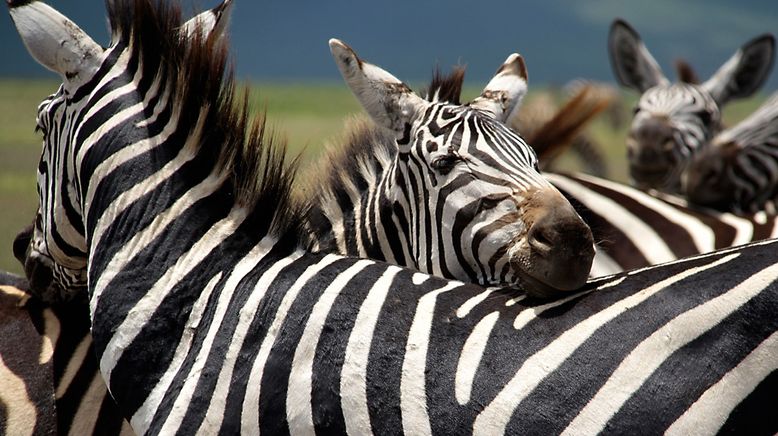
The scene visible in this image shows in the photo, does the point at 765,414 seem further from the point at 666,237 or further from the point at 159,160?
the point at 666,237

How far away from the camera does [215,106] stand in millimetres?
2668

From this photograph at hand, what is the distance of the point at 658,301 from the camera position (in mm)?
2020

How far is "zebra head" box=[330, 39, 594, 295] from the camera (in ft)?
8.84

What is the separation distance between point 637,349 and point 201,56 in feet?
5.44

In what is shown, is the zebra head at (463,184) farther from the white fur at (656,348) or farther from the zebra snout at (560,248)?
the white fur at (656,348)

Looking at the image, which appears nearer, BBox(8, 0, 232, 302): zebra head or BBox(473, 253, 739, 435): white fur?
BBox(473, 253, 739, 435): white fur

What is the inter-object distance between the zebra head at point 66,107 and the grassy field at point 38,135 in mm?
483

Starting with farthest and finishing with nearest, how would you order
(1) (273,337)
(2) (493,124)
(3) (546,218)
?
(2) (493,124)
(3) (546,218)
(1) (273,337)

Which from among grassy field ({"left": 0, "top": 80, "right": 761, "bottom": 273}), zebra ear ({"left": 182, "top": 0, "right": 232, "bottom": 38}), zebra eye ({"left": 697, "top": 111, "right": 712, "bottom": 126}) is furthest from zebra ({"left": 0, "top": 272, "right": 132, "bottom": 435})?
zebra eye ({"left": 697, "top": 111, "right": 712, "bottom": 126})

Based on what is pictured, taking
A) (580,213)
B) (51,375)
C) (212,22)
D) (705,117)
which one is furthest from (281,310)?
(705,117)

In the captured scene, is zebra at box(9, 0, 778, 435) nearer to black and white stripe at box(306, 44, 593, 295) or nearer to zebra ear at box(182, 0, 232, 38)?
zebra ear at box(182, 0, 232, 38)

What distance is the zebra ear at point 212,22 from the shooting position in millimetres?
2812

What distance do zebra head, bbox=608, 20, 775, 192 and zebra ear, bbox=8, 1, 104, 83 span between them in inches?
225

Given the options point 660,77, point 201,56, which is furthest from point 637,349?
point 660,77
